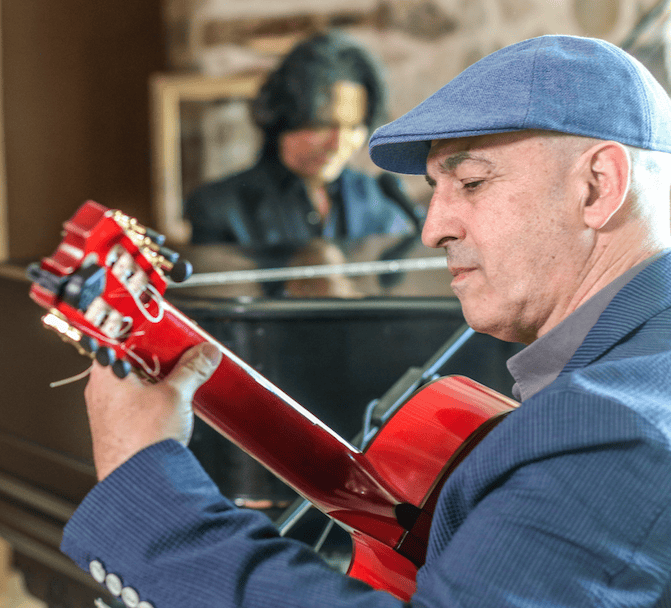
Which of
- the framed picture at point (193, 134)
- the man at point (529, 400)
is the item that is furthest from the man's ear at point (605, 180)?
the framed picture at point (193, 134)

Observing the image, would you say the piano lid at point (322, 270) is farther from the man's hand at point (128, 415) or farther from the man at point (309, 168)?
the man's hand at point (128, 415)

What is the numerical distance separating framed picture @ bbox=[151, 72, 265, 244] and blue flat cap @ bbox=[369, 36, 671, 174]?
291cm

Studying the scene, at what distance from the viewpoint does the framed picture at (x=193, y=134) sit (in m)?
3.48

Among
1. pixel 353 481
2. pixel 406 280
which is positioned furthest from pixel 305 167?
pixel 353 481

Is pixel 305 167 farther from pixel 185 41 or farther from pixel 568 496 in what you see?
pixel 568 496

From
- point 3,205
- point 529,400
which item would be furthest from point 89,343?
point 3,205

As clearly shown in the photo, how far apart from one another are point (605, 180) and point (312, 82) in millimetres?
1717

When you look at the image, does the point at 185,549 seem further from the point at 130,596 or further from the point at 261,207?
the point at 261,207

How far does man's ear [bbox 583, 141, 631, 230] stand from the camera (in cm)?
67

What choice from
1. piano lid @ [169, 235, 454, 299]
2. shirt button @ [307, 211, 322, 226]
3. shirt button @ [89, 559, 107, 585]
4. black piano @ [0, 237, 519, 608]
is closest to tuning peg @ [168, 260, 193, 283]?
shirt button @ [89, 559, 107, 585]

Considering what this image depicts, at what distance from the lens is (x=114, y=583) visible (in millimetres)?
593

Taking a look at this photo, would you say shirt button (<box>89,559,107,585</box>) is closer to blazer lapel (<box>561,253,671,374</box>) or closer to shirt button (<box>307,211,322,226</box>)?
blazer lapel (<box>561,253,671,374</box>)

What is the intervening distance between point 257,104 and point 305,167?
1.01 ft

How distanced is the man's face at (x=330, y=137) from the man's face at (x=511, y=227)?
1.55 meters
